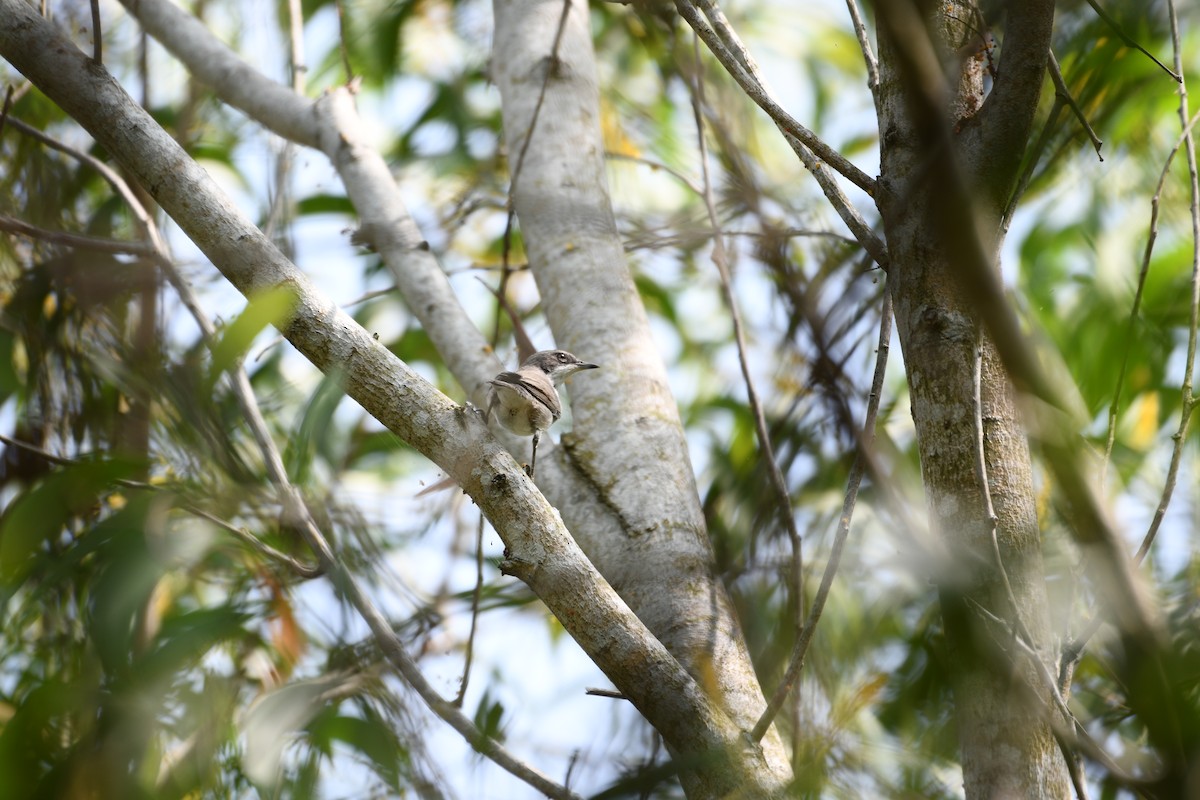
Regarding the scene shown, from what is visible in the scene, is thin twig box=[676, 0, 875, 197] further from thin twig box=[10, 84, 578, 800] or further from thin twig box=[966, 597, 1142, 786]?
thin twig box=[10, 84, 578, 800]

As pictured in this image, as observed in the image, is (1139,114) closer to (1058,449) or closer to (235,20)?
(1058,449)

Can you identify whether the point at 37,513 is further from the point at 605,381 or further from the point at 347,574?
the point at 605,381

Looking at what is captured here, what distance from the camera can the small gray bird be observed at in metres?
2.47

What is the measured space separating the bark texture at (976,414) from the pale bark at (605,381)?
0.47 m

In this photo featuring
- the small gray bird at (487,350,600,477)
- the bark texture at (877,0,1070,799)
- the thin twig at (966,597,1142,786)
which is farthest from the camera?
the small gray bird at (487,350,600,477)

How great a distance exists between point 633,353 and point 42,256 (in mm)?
1536

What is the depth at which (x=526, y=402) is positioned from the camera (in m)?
2.48

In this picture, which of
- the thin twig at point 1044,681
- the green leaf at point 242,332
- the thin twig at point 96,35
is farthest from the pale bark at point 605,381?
the thin twig at point 96,35

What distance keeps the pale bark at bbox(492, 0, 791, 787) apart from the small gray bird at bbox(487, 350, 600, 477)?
0.48 feet

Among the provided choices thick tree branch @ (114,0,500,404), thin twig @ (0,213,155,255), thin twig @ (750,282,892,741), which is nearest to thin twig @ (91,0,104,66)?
thin twig @ (0,213,155,255)

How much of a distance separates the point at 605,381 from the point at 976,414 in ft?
4.31

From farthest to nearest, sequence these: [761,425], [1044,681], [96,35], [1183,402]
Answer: [761,425], [96,35], [1183,402], [1044,681]

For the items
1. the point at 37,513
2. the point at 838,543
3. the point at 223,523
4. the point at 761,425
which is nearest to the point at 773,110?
the point at 761,425

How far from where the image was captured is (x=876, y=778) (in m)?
1.72
